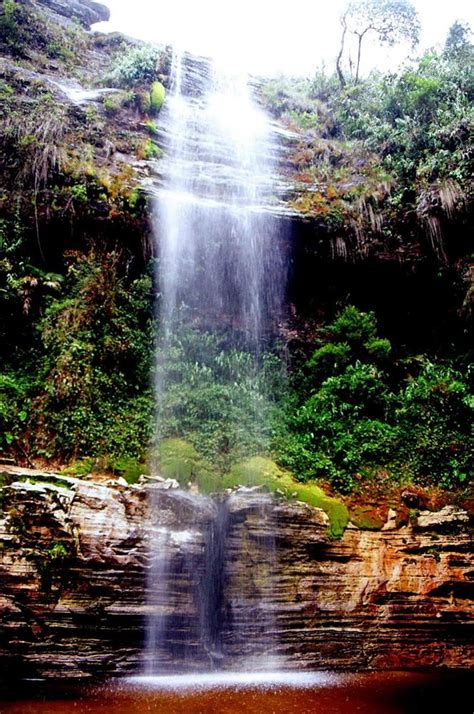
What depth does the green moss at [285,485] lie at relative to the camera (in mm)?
7781

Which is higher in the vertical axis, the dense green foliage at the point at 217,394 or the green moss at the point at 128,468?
the dense green foliage at the point at 217,394

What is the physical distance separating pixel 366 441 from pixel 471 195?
243 inches

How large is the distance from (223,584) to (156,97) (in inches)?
515

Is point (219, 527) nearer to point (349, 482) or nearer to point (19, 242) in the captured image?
point (349, 482)

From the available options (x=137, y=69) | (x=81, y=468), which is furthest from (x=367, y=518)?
(x=137, y=69)

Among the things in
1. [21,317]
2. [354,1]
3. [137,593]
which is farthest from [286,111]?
[137,593]

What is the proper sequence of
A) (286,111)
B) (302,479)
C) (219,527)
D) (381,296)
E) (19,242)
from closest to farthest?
(219,527)
(302,479)
(19,242)
(381,296)
(286,111)

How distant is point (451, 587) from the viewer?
7.50 metres

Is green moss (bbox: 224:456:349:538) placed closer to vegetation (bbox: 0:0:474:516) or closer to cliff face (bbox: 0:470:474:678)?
vegetation (bbox: 0:0:474:516)

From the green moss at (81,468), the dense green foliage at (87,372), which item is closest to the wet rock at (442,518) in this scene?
the dense green foliage at (87,372)

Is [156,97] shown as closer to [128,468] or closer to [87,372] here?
[87,372]

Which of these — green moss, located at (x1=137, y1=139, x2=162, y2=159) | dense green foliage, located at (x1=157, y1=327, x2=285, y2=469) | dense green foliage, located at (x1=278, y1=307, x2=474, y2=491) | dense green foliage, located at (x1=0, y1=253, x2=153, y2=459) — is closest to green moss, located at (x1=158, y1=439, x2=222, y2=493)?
dense green foliage, located at (x1=157, y1=327, x2=285, y2=469)

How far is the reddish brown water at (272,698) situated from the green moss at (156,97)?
13.8 meters

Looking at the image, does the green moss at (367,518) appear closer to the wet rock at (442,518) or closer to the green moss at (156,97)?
the wet rock at (442,518)
